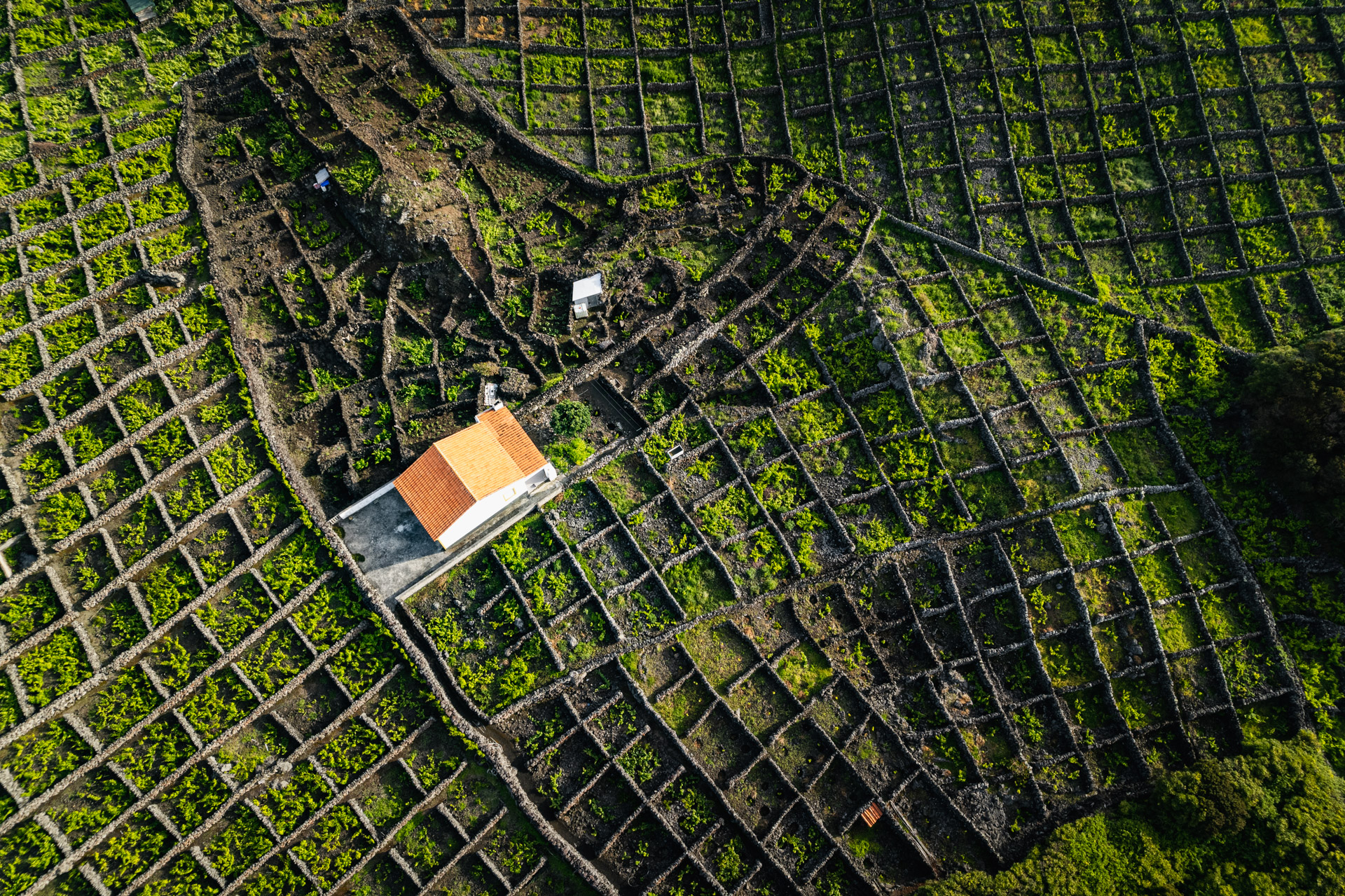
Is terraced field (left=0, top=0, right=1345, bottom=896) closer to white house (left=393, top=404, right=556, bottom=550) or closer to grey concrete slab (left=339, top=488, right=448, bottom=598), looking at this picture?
grey concrete slab (left=339, top=488, right=448, bottom=598)

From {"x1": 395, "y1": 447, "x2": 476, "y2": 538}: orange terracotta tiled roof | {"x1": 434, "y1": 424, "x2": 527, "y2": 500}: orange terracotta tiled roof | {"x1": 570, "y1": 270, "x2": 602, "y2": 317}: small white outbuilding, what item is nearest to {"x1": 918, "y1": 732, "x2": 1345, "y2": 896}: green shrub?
{"x1": 434, "y1": 424, "x2": 527, "y2": 500}: orange terracotta tiled roof

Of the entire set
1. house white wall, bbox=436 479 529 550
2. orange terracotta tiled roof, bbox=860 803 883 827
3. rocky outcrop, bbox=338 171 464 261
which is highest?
rocky outcrop, bbox=338 171 464 261

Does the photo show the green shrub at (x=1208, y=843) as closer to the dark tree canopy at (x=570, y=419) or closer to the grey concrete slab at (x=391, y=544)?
the dark tree canopy at (x=570, y=419)

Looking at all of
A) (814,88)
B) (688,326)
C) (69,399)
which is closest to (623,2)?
(814,88)

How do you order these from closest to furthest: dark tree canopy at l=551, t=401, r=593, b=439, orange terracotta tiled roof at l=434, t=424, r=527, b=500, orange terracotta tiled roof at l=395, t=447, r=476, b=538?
1. orange terracotta tiled roof at l=395, t=447, r=476, b=538
2. orange terracotta tiled roof at l=434, t=424, r=527, b=500
3. dark tree canopy at l=551, t=401, r=593, b=439

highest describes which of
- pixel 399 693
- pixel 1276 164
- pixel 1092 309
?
pixel 1276 164

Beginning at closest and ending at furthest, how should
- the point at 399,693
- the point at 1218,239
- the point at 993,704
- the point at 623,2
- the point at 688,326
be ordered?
the point at 399,693 → the point at 993,704 → the point at 688,326 → the point at 1218,239 → the point at 623,2

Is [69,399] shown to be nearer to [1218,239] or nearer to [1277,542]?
[1277,542]
